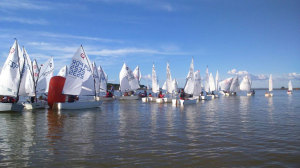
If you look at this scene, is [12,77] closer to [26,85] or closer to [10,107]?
[26,85]

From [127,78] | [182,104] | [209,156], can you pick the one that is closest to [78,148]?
[209,156]

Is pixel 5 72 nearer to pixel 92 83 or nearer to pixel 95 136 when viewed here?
pixel 92 83

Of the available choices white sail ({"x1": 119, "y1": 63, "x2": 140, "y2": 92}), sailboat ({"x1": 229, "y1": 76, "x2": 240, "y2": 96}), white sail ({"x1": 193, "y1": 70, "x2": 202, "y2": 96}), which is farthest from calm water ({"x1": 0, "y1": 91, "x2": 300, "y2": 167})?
sailboat ({"x1": 229, "y1": 76, "x2": 240, "y2": 96})

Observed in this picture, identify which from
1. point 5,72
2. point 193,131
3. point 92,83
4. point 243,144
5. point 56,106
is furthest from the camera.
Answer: point 92,83

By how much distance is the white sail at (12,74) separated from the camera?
28.2m

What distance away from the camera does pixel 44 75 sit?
39.8m

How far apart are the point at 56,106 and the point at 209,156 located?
986 inches

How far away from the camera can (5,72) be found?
28.4 metres

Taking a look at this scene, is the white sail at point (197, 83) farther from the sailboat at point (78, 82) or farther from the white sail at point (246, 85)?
the white sail at point (246, 85)

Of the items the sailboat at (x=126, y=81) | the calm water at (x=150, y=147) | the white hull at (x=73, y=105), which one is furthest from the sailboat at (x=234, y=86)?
the calm water at (x=150, y=147)

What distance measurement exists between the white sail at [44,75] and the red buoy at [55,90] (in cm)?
778

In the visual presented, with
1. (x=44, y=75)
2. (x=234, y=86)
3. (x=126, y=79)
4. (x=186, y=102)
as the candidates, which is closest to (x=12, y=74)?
(x=44, y=75)

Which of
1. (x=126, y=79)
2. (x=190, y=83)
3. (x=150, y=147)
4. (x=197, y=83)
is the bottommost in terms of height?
(x=150, y=147)

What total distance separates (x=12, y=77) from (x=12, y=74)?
356 mm
